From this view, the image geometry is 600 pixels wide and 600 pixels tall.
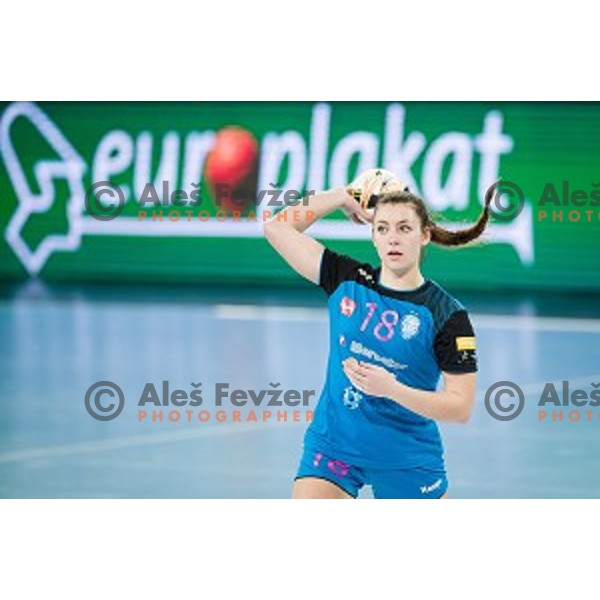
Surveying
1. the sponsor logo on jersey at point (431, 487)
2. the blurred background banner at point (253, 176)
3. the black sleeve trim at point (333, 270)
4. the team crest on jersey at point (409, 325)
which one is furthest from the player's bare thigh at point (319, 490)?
the blurred background banner at point (253, 176)

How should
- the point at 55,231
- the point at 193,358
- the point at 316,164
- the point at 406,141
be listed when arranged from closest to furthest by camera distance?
1. the point at 193,358
2. the point at 406,141
3. the point at 316,164
4. the point at 55,231

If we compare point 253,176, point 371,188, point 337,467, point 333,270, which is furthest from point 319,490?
point 253,176

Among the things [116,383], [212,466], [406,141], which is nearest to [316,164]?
[406,141]

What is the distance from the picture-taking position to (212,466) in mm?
8281

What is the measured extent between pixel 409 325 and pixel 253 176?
6.70 meters

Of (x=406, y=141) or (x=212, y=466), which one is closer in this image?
(x=212, y=466)

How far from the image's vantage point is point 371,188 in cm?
616

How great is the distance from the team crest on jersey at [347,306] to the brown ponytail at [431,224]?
34cm

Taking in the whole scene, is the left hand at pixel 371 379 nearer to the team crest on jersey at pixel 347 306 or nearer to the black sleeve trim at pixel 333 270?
the team crest on jersey at pixel 347 306

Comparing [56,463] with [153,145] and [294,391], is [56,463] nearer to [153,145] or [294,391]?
[294,391]

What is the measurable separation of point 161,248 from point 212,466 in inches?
267

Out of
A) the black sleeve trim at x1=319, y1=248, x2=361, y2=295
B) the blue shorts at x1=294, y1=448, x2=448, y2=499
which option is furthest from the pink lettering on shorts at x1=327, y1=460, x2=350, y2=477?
the black sleeve trim at x1=319, y1=248, x2=361, y2=295

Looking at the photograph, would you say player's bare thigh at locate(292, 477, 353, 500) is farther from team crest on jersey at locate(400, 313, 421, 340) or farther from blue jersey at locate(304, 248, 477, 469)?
team crest on jersey at locate(400, 313, 421, 340)

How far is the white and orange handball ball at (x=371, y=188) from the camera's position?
6133 mm
